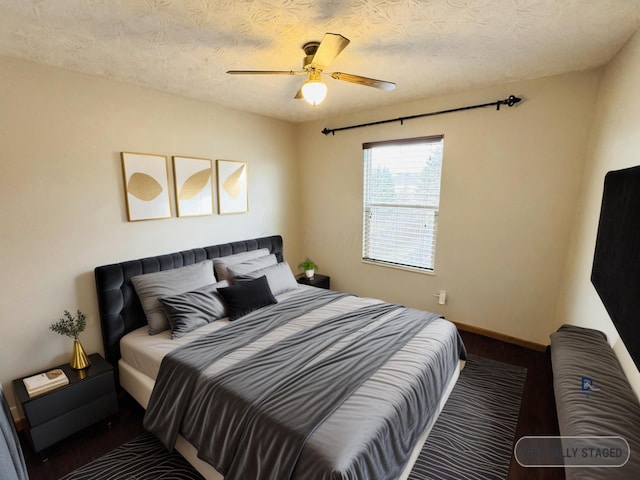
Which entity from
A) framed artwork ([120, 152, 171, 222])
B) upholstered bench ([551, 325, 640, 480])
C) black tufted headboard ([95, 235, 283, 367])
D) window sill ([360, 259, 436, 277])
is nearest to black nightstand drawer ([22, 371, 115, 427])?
black tufted headboard ([95, 235, 283, 367])

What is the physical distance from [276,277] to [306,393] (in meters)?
1.54

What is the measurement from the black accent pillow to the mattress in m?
0.14

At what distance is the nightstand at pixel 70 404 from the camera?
1752 millimetres

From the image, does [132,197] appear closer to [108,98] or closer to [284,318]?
[108,98]

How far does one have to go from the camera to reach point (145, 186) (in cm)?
254

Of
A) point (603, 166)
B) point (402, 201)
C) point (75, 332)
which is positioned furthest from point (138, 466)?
point (603, 166)

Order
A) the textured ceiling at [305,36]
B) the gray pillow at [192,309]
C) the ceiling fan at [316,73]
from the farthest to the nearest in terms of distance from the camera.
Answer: the gray pillow at [192,309]
the ceiling fan at [316,73]
the textured ceiling at [305,36]

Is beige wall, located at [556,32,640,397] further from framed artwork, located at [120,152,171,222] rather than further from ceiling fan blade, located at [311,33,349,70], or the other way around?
framed artwork, located at [120,152,171,222]

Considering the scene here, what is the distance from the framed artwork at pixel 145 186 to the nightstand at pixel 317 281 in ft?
5.93

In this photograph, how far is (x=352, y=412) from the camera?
1.38m

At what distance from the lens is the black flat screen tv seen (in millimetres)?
1132

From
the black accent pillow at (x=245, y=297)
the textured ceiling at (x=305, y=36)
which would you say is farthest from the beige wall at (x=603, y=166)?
the black accent pillow at (x=245, y=297)

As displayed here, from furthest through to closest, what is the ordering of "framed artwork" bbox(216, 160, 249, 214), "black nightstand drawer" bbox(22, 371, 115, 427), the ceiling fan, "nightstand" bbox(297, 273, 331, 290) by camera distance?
"nightstand" bbox(297, 273, 331, 290)
"framed artwork" bbox(216, 160, 249, 214)
"black nightstand drawer" bbox(22, 371, 115, 427)
the ceiling fan

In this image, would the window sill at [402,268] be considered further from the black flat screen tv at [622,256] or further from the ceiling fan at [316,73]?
the ceiling fan at [316,73]
